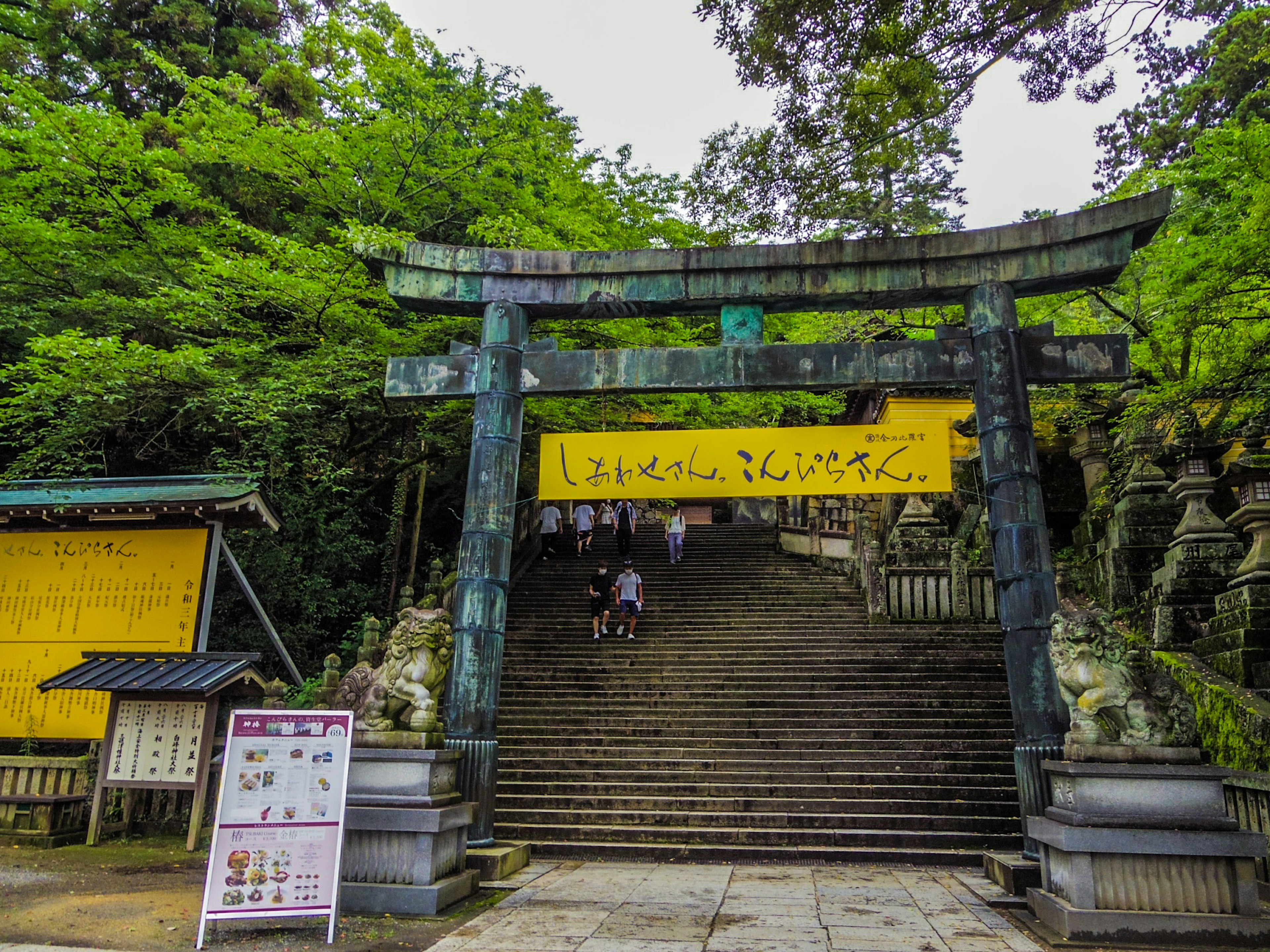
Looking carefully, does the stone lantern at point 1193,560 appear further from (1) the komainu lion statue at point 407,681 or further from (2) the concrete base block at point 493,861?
Result: (1) the komainu lion statue at point 407,681

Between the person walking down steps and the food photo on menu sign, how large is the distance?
11.1 metres

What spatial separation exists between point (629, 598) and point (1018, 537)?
7.33 metres

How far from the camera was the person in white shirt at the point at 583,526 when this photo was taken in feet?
56.0

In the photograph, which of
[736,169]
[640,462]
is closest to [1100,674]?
[640,462]

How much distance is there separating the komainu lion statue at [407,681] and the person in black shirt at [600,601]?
6498 mm

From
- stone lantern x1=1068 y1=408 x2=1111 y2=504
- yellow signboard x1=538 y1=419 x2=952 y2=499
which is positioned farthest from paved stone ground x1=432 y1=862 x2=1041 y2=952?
stone lantern x1=1068 y1=408 x2=1111 y2=504

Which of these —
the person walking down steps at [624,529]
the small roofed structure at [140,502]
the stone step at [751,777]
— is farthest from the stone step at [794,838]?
the person walking down steps at [624,529]

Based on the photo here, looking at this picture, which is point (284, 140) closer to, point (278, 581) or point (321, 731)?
point (278, 581)

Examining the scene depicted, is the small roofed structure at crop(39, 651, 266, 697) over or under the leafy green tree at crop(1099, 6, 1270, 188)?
under

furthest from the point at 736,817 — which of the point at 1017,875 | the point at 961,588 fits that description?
the point at 961,588

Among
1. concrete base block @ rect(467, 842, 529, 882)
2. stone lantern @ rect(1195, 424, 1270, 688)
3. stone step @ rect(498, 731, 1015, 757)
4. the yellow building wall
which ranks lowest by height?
concrete base block @ rect(467, 842, 529, 882)

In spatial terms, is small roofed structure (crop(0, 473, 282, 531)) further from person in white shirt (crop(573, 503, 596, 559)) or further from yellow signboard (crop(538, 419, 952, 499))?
person in white shirt (crop(573, 503, 596, 559))

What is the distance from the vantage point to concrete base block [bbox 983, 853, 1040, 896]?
19.3 ft

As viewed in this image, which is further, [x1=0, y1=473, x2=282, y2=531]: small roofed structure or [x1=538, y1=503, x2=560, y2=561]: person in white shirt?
[x1=538, y1=503, x2=560, y2=561]: person in white shirt
